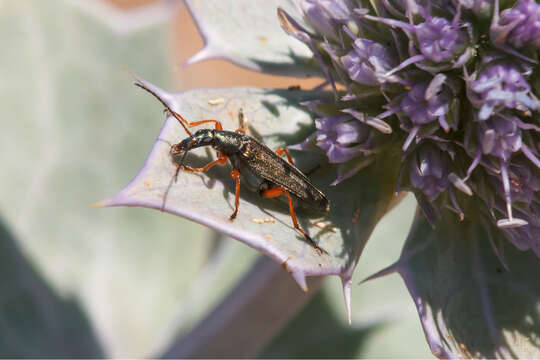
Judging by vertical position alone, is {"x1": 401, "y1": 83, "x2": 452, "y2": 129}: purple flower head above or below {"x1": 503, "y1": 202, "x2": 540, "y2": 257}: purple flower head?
above

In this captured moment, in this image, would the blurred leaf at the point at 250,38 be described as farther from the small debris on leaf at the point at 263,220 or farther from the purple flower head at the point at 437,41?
the small debris on leaf at the point at 263,220

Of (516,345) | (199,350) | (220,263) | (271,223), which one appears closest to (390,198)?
(271,223)

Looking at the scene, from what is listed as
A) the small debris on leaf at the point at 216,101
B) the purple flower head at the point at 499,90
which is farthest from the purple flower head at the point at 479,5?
the small debris on leaf at the point at 216,101

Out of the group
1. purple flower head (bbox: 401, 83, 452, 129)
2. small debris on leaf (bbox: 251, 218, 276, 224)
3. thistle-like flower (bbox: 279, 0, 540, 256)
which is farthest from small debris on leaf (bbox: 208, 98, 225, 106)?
purple flower head (bbox: 401, 83, 452, 129)

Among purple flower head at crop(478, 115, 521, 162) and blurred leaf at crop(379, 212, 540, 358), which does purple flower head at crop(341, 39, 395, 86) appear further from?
blurred leaf at crop(379, 212, 540, 358)

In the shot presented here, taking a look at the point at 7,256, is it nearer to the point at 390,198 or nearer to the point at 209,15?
the point at 209,15
